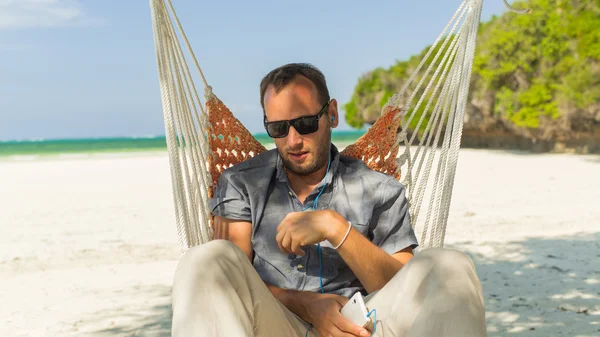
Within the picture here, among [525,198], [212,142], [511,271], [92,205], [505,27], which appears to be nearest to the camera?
[212,142]

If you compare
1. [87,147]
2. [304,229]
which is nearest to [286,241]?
[304,229]

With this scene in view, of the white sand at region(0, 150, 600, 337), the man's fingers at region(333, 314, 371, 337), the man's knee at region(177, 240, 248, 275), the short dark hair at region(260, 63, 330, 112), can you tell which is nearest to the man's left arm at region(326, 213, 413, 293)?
the man's fingers at region(333, 314, 371, 337)

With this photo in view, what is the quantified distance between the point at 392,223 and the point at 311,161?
280 mm

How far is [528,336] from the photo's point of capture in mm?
2520

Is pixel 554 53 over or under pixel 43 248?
over

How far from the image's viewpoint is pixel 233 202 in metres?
1.68

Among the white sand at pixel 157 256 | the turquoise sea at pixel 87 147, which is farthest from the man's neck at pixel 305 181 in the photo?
the turquoise sea at pixel 87 147

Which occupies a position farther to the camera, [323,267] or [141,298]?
[141,298]

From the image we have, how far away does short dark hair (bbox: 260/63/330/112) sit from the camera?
64.2 inches

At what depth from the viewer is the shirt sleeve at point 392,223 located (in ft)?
5.30

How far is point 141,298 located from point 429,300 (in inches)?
92.8

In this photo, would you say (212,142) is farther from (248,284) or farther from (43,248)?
(43,248)

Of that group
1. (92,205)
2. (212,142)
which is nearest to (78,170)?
(92,205)

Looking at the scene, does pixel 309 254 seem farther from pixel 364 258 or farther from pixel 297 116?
pixel 297 116
